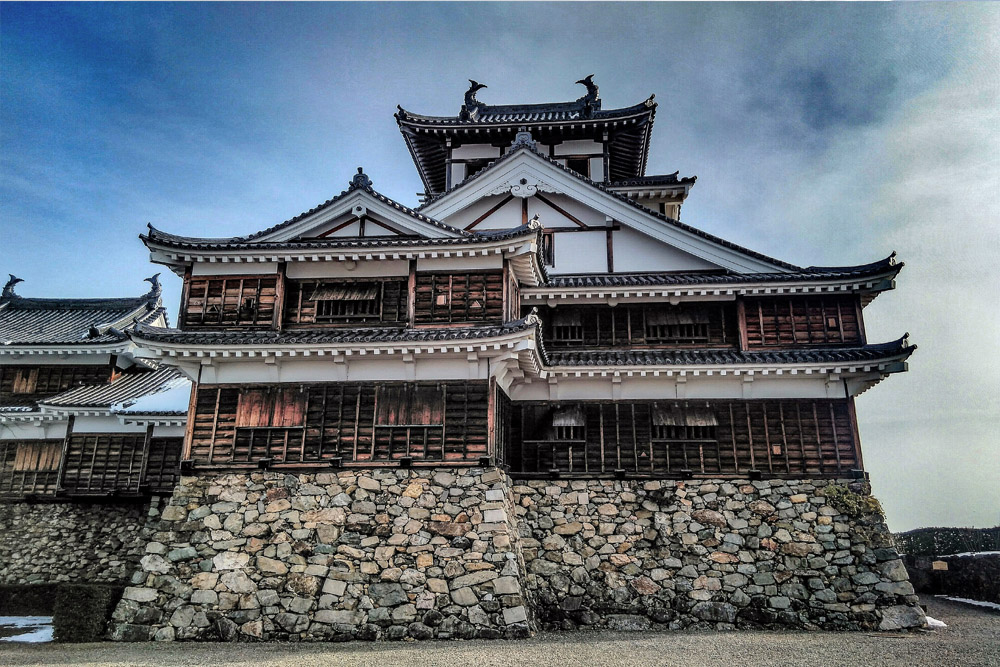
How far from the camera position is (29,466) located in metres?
22.3

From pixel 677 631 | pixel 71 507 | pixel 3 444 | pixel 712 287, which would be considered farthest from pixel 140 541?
pixel 712 287

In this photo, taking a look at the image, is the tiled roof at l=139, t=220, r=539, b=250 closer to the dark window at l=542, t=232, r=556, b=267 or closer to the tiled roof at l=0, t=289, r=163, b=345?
the dark window at l=542, t=232, r=556, b=267

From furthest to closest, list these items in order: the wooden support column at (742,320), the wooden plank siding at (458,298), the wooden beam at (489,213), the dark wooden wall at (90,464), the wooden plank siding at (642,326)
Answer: the dark wooden wall at (90,464) → the wooden beam at (489,213) → the wooden plank siding at (642,326) → the wooden support column at (742,320) → the wooden plank siding at (458,298)

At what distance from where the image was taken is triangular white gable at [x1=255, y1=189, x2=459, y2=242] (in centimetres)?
1669

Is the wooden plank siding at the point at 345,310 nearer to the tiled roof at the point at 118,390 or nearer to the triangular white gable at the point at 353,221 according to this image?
the triangular white gable at the point at 353,221

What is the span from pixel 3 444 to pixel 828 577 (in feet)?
83.4

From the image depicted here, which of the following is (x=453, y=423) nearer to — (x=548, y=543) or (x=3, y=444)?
(x=548, y=543)

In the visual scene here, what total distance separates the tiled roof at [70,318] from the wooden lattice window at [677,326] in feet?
62.2

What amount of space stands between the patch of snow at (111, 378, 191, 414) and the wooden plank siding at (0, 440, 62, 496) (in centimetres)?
309

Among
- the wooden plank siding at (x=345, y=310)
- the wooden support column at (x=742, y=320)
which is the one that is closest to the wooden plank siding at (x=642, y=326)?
the wooden support column at (x=742, y=320)

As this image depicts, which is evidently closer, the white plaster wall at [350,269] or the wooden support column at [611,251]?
the white plaster wall at [350,269]

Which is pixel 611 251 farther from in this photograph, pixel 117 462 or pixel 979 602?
pixel 117 462

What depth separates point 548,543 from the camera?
1608 cm

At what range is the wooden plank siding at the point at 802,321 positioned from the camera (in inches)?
683
